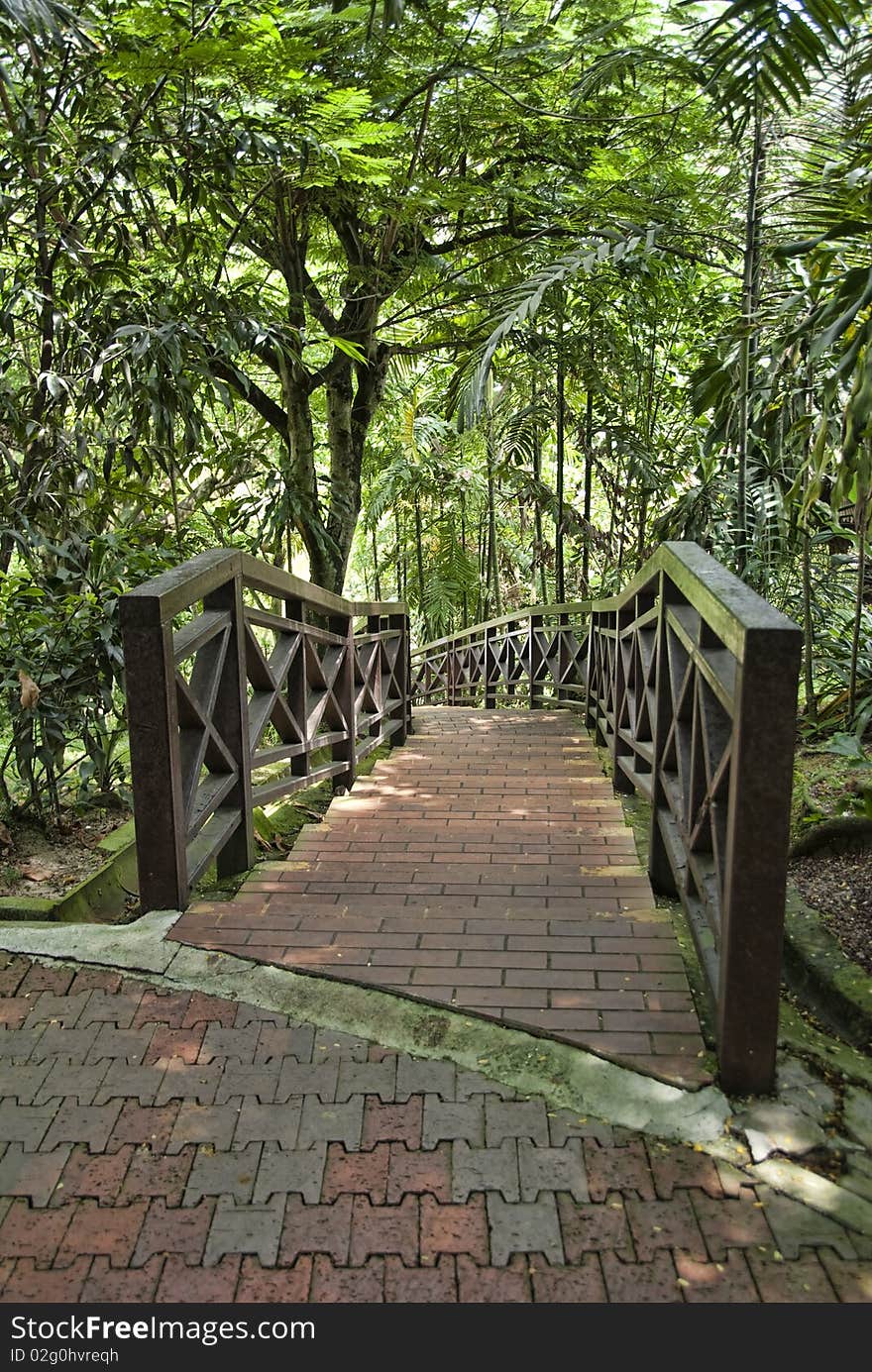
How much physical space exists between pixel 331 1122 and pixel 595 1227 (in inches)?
24.0

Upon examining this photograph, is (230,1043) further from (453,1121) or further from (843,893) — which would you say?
(843,893)

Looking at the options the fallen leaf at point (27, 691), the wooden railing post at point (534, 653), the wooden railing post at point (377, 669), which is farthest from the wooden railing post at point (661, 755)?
the wooden railing post at point (534, 653)

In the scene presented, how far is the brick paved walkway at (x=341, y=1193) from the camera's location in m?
1.71

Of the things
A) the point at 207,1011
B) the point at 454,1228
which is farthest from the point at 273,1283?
the point at 207,1011

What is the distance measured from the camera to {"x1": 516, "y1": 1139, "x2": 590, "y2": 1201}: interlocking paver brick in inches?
75.4

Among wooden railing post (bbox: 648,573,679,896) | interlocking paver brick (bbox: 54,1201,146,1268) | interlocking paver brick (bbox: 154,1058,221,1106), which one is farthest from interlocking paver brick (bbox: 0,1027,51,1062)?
wooden railing post (bbox: 648,573,679,896)

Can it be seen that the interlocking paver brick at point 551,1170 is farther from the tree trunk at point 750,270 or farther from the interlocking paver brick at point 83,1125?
the tree trunk at point 750,270

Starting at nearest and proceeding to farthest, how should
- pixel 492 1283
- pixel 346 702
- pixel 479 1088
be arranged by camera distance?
1. pixel 492 1283
2. pixel 479 1088
3. pixel 346 702

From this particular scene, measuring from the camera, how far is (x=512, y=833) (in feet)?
14.0

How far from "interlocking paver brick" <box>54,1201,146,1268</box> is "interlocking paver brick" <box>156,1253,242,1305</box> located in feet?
0.30

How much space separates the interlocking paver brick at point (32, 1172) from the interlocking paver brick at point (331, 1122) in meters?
0.50

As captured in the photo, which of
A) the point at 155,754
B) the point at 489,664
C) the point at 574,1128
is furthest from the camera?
the point at 489,664
